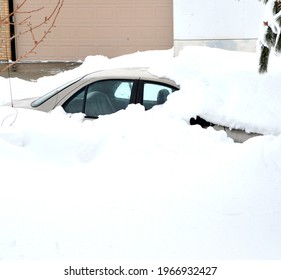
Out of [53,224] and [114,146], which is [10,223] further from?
[114,146]

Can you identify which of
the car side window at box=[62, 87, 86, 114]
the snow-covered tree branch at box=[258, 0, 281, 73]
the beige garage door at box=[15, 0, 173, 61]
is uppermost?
the snow-covered tree branch at box=[258, 0, 281, 73]

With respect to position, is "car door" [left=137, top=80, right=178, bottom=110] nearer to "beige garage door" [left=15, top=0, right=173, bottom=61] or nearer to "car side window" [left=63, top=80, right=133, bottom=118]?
"car side window" [left=63, top=80, right=133, bottom=118]

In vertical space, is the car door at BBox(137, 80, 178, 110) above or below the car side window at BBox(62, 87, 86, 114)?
above

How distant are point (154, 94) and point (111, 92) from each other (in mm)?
479

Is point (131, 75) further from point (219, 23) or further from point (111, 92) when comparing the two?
point (219, 23)

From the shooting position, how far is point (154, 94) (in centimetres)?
604

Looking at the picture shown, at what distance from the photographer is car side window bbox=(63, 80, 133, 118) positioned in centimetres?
607

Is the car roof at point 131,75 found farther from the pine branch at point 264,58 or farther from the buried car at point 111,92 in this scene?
the pine branch at point 264,58

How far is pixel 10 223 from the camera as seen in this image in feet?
10.6

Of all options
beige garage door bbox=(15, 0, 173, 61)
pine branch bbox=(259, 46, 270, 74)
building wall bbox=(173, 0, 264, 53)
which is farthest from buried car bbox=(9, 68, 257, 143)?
beige garage door bbox=(15, 0, 173, 61)

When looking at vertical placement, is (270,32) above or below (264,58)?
above

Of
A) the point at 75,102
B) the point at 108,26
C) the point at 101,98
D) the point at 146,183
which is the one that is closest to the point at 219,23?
the point at 108,26

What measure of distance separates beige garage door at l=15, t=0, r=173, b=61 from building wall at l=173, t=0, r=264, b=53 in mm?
3557

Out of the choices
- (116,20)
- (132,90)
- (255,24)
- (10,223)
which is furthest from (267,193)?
(116,20)
